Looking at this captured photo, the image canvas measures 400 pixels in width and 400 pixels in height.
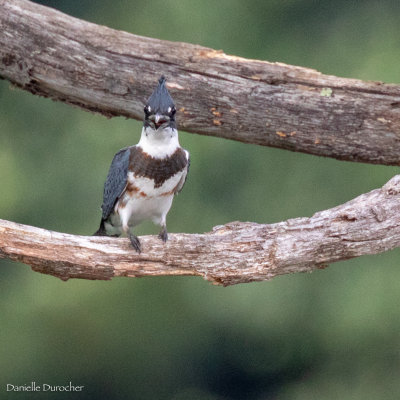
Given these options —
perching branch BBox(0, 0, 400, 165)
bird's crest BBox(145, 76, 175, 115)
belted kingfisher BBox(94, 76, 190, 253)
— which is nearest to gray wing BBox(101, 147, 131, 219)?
belted kingfisher BBox(94, 76, 190, 253)

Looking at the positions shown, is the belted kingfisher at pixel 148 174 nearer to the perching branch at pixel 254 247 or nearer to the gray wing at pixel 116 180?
the gray wing at pixel 116 180

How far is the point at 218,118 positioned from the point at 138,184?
537 millimetres

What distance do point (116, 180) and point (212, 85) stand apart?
0.59m

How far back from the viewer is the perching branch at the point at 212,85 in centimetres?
457

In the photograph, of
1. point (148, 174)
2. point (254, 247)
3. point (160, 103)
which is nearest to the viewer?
point (254, 247)

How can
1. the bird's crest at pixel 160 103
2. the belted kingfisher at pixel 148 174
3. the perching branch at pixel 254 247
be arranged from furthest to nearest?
the belted kingfisher at pixel 148 174 → the bird's crest at pixel 160 103 → the perching branch at pixel 254 247

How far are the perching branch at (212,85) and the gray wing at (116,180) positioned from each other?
39 cm

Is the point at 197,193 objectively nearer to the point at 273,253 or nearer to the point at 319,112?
the point at 319,112

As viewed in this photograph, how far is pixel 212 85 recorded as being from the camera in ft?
15.0

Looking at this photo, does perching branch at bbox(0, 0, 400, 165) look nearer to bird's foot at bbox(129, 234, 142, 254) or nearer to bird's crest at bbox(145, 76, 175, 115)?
bird's crest at bbox(145, 76, 175, 115)

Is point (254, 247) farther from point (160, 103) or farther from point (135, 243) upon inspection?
point (160, 103)

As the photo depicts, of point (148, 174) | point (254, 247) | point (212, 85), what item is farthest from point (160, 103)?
point (254, 247)

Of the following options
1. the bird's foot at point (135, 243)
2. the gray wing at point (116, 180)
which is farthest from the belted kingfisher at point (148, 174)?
the bird's foot at point (135, 243)

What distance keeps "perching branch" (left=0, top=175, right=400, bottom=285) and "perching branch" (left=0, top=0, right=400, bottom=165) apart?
607mm
